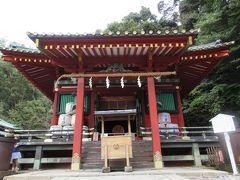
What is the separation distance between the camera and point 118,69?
9.30 m

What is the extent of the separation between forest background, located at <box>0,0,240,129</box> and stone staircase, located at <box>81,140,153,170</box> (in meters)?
6.51

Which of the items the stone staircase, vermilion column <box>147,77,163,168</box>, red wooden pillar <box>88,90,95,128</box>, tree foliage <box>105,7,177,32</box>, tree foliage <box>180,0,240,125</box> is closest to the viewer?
vermilion column <box>147,77,163,168</box>

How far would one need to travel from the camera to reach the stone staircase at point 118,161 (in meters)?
7.90

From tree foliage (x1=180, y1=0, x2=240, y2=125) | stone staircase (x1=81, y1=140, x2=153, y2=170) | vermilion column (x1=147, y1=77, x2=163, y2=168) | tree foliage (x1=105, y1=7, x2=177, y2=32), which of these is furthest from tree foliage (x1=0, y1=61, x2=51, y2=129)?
vermilion column (x1=147, y1=77, x2=163, y2=168)

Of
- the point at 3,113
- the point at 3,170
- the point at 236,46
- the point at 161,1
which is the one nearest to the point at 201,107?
the point at 236,46

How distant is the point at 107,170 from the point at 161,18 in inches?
1195

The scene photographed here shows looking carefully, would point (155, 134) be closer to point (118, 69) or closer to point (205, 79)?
point (118, 69)

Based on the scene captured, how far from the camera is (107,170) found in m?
6.82

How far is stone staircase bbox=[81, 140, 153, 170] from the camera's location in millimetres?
7902

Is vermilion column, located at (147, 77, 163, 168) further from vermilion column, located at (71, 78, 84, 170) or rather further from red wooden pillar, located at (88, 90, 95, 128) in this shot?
red wooden pillar, located at (88, 90, 95, 128)

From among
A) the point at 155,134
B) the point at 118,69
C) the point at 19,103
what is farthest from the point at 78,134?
the point at 19,103

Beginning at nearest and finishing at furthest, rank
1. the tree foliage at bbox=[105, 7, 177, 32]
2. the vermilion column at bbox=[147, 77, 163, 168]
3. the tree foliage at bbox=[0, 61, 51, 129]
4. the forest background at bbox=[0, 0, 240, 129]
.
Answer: the vermilion column at bbox=[147, 77, 163, 168] → the forest background at bbox=[0, 0, 240, 129] → the tree foliage at bbox=[0, 61, 51, 129] → the tree foliage at bbox=[105, 7, 177, 32]

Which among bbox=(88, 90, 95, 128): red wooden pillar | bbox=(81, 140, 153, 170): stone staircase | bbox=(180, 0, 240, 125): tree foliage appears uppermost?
bbox=(180, 0, 240, 125): tree foliage

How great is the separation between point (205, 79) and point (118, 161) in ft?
34.1
